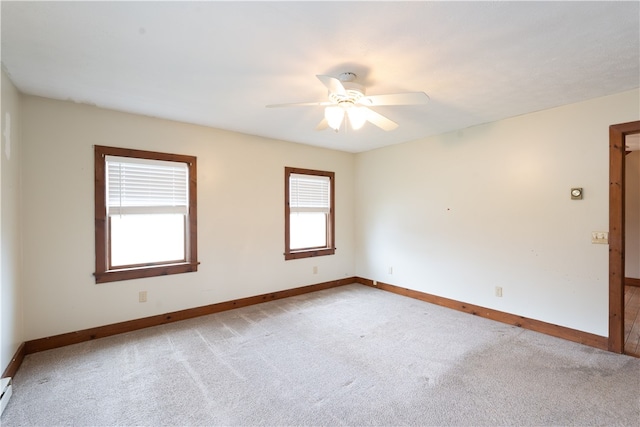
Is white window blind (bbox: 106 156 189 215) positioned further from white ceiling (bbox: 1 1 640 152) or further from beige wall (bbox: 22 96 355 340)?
white ceiling (bbox: 1 1 640 152)

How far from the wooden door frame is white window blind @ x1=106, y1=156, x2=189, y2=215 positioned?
14.5 feet

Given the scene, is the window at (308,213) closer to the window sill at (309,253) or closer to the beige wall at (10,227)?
the window sill at (309,253)

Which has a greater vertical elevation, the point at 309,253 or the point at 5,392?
the point at 309,253

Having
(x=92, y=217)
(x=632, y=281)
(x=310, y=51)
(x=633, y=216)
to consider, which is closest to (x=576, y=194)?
(x=310, y=51)

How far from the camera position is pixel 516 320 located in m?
3.40

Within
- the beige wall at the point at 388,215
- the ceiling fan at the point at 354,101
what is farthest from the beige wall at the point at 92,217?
the ceiling fan at the point at 354,101

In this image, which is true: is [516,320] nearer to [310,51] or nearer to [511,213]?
[511,213]

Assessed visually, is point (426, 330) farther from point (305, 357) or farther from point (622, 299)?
point (622, 299)

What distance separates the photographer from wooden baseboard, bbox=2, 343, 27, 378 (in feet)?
7.46

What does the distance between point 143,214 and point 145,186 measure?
0.32 meters

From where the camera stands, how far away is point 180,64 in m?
2.20

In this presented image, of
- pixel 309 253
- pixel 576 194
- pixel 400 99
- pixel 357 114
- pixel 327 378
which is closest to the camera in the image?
pixel 400 99

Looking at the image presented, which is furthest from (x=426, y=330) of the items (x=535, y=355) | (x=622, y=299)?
(x=622, y=299)

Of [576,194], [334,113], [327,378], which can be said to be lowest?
[327,378]
